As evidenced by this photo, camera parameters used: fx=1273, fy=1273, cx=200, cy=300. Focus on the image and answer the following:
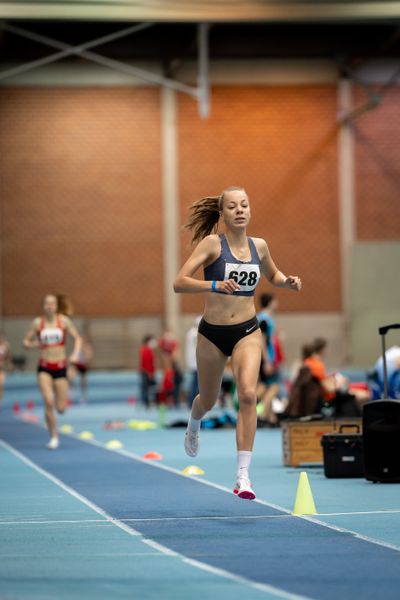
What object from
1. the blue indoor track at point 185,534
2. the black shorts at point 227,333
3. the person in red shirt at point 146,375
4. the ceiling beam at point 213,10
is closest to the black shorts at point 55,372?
the blue indoor track at point 185,534

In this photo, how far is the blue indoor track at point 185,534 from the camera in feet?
20.9

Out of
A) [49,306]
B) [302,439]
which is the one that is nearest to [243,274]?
[302,439]

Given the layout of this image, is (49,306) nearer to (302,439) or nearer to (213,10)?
(302,439)

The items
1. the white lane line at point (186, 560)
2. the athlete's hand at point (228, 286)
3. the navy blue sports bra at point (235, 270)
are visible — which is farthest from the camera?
the navy blue sports bra at point (235, 270)

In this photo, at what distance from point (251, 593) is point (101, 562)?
1.31 m

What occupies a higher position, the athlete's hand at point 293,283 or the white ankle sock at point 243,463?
the athlete's hand at point 293,283

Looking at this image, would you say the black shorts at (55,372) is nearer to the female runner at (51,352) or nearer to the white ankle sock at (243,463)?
the female runner at (51,352)

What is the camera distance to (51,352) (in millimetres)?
16484

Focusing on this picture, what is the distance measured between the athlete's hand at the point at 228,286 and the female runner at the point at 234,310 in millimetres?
250

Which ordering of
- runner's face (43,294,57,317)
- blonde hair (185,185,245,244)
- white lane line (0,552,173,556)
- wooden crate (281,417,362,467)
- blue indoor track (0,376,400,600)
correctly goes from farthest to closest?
runner's face (43,294,57,317) → wooden crate (281,417,362,467) → blonde hair (185,185,245,244) → white lane line (0,552,173,556) → blue indoor track (0,376,400,600)

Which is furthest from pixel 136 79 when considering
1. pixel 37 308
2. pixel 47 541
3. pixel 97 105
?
pixel 47 541

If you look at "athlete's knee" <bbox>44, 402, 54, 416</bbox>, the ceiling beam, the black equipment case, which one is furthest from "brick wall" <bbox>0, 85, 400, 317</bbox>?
the black equipment case

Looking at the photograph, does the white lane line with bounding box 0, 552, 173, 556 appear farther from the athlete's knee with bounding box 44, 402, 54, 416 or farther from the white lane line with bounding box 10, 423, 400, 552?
the athlete's knee with bounding box 44, 402, 54, 416

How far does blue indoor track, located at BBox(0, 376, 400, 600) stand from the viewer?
636 centimetres
